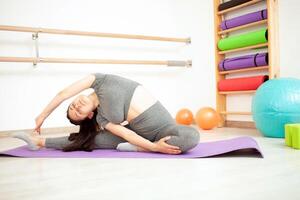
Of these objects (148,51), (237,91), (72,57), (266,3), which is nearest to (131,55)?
(148,51)

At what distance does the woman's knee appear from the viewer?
6.43 feet

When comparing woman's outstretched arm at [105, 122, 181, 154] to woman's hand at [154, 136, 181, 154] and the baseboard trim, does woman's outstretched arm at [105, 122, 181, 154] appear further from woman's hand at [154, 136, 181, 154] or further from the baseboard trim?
the baseboard trim

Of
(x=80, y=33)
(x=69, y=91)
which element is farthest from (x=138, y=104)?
(x=80, y=33)

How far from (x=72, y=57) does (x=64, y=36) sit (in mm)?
254

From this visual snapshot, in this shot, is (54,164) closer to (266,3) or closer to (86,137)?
(86,137)

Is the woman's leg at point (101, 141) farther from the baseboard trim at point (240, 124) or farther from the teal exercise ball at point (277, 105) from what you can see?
the baseboard trim at point (240, 124)

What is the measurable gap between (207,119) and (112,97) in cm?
189

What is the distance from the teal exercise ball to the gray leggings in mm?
981

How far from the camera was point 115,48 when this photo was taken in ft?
13.4

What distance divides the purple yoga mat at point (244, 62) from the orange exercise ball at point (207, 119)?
1.84 feet

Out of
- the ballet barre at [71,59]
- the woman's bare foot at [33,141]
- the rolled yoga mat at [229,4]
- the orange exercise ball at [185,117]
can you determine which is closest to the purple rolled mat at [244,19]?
the rolled yoga mat at [229,4]

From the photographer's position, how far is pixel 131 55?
4184mm

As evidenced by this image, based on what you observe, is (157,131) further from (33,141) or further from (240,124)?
(240,124)

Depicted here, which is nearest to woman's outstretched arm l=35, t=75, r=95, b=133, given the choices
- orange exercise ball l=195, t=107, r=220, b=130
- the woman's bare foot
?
the woman's bare foot
